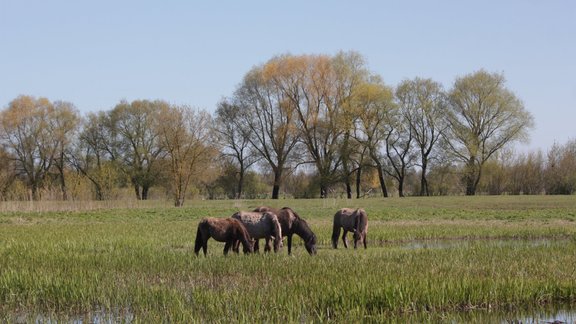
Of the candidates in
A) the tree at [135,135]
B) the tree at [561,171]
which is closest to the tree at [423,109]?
the tree at [561,171]

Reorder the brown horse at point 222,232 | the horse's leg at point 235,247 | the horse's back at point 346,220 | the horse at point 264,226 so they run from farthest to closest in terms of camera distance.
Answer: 1. the horse's back at point 346,220
2. the horse at point 264,226
3. the horse's leg at point 235,247
4. the brown horse at point 222,232

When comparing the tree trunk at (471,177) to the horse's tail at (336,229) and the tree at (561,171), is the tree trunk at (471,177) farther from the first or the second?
the horse's tail at (336,229)

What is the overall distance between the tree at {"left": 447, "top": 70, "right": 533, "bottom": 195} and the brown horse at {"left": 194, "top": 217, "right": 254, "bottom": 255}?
181ft

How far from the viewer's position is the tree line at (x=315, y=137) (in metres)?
68.8

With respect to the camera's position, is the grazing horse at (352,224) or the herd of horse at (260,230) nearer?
the herd of horse at (260,230)

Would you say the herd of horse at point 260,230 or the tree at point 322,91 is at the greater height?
the tree at point 322,91

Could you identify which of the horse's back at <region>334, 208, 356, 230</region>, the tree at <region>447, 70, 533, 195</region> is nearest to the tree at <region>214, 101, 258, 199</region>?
the tree at <region>447, 70, 533, 195</region>

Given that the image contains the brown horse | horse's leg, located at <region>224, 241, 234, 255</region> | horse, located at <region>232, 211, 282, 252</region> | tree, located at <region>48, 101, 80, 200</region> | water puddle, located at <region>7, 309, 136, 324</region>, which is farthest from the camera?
tree, located at <region>48, 101, 80, 200</region>

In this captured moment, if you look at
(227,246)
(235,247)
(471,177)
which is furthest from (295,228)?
(471,177)

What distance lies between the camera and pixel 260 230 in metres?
18.4

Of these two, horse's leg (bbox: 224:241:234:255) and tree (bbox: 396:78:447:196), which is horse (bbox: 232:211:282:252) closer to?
horse's leg (bbox: 224:241:234:255)

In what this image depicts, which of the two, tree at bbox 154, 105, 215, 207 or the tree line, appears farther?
the tree line

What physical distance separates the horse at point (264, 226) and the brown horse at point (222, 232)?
1136mm

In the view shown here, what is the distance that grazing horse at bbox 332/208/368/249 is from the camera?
68.1ft
